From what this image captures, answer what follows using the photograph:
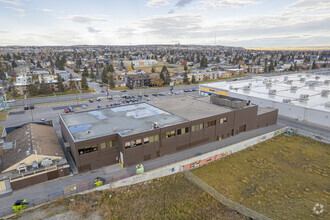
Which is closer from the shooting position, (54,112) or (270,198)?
(270,198)

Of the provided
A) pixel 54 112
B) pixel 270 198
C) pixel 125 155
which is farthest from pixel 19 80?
pixel 270 198

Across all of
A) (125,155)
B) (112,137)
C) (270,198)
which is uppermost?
(112,137)

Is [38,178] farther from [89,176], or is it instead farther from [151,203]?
[151,203]

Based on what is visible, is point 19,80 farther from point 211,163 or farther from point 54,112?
point 211,163

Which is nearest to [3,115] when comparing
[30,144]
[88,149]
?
[30,144]

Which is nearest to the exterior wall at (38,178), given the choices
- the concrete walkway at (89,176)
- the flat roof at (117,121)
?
the concrete walkway at (89,176)

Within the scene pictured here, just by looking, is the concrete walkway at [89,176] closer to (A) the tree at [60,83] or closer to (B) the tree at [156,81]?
(B) the tree at [156,81]
